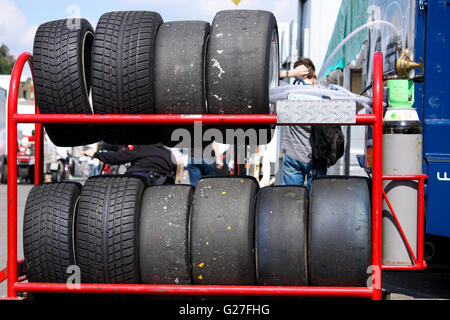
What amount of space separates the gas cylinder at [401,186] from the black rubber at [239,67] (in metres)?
0.71

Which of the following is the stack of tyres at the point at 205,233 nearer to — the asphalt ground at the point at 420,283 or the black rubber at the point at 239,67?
the black rubber at the point at 239,67

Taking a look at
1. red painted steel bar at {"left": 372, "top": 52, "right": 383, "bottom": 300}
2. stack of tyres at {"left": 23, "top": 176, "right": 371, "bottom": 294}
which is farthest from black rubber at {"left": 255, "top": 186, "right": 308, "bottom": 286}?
red painted steel bar at {"left": 372, "top": 52, "right": 383, "bottom": 300}

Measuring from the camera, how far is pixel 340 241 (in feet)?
10.1

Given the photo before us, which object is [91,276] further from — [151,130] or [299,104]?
[299,104]

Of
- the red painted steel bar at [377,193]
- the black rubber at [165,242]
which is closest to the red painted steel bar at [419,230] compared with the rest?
the red painted steel bar at [377,193]

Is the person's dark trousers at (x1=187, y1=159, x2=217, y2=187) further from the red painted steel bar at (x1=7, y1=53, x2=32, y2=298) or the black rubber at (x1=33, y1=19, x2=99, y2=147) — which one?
the red painted steel bar at (x1=7, y1=53, x2=32, y2=298)

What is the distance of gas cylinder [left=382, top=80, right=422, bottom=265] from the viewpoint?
10.5ft

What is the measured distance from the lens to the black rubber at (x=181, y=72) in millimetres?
3225

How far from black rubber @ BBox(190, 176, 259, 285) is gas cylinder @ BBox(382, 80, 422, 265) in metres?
0.75

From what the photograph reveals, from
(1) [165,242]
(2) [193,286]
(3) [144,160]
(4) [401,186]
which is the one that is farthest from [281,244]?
(3) [144,160]

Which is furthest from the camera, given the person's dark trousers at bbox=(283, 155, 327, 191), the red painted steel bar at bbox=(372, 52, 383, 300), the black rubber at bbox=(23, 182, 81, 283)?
the person's dark trousers at bbox=(283, 155, 327, 191)

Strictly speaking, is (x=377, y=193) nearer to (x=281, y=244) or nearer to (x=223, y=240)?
(x=281, y=244)

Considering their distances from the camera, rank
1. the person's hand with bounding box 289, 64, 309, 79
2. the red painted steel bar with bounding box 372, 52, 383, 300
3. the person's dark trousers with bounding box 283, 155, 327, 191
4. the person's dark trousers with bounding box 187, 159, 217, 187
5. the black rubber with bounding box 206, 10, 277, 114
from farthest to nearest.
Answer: the person's dark trousers with bounding box 187, 159, 217, 187 → the person's dark trousers with bounding box 283, 155, 327, 191 → the person's hand with bounding box 289, 64, 309, 79 → the black rubber with bounding box 206, 10, 277, 114 → the red painted steel bar with bounding box 372, 52, 383, 300

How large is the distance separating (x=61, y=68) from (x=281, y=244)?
61.2 inches
